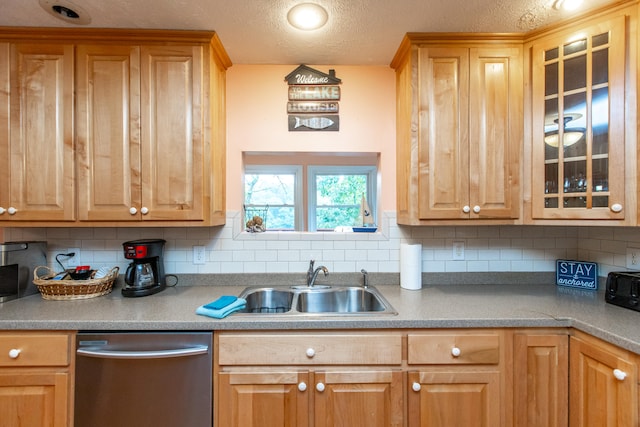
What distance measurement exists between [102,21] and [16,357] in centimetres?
161

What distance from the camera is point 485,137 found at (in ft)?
5.31

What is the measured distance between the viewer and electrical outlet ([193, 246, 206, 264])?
6.27 feet

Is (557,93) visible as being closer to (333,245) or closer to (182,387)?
(333,245)

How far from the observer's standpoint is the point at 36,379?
1.27 metres

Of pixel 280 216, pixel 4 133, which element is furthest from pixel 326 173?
pixel 4 133

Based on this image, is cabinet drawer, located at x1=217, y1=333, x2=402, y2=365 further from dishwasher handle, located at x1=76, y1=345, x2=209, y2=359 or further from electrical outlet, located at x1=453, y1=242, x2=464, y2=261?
electrical outlet, located at x1=453, y1=242, x2=464, y2=261

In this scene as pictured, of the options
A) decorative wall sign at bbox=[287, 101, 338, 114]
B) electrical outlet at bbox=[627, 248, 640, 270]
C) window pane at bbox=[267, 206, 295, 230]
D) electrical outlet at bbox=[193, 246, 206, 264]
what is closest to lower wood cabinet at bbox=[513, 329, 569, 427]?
electrical outlet at bbox=[627, 248, 640, 270]

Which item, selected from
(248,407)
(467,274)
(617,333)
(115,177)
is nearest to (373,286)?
(467,274)

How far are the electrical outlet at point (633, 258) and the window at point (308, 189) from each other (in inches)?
87.6

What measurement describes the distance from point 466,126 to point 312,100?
3.07 ft

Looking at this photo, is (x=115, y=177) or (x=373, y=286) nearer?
(x=115, y=177)

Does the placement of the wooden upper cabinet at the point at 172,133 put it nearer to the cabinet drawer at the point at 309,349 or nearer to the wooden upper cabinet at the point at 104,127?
the wooden upper cabinet at the point at 104,127

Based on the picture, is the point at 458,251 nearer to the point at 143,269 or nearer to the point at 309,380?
the point at 309,380

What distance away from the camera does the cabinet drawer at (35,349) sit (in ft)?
4.13
